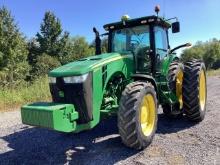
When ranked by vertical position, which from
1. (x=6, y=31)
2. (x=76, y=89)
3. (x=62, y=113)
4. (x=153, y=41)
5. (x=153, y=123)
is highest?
(x=6, y=31)

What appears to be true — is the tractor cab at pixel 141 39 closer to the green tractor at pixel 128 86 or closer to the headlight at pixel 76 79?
the green tractor at pixel 128 86

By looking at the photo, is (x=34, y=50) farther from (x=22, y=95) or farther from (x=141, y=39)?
(x=141, y=39)

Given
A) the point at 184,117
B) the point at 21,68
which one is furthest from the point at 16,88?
the point at 21,68

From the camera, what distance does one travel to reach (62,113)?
208 inches

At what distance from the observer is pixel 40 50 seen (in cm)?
5100

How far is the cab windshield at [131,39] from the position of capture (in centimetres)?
748

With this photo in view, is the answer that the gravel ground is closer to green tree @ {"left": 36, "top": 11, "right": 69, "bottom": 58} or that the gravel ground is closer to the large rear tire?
the large rear tire

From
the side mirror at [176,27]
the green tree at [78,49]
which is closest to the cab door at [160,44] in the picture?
the side mirror at [176,27]

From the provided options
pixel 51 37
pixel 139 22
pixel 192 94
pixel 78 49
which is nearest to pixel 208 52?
pixel 78 49

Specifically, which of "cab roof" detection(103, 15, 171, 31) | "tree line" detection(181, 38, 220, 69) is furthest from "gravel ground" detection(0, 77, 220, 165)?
"tree line" detection(181, 38, 220, 69)

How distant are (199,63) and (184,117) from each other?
144 cm

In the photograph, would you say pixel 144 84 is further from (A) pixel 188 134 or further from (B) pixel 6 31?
(B) pixel 6 31

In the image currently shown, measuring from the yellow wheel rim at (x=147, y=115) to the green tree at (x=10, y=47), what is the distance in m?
26.1

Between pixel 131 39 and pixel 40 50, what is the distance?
4494 cm
